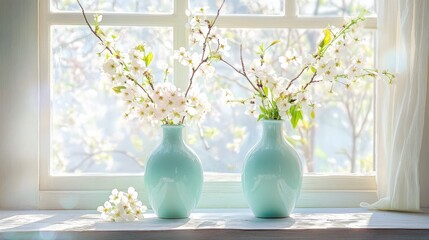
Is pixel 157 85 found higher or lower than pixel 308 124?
higher

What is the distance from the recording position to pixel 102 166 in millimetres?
3793

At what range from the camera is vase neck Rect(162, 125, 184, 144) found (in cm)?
258

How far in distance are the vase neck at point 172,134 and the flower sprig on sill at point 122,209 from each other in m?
0.22

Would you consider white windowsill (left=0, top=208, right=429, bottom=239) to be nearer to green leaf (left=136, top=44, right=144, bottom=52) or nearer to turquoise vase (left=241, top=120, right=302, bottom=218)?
turquoise vase (left=241, top=120, right=302, bottom=218)

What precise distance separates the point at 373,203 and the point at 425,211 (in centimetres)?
20

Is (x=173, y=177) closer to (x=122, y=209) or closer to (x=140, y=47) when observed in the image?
(x=122, y=209)

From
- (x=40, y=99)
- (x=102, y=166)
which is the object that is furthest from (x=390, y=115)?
(x=102, y=166)

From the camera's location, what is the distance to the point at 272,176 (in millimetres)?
2549

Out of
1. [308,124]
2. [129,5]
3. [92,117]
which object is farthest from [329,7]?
[92,117]

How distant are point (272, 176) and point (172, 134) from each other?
1.21 ft

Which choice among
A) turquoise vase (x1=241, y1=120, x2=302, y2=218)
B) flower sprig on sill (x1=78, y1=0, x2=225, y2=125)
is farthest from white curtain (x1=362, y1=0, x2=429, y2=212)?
flower sprig on sill (x1=78, y1=0, x2=225, y2=125)

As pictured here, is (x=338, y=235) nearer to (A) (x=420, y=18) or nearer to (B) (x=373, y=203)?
(B) (x=373, y=203)

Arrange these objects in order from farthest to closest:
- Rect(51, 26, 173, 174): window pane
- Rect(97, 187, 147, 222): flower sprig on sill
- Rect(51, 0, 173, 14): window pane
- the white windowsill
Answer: Rect(51, 26, 173, 174): window pane < Rect(51, 0, 173, 14): window pane < Rect(97, 187, 147, 222): flower sprig on sill < the white windowsill

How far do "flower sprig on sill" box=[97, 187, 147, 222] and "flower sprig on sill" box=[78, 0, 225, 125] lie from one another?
10.6 inches
